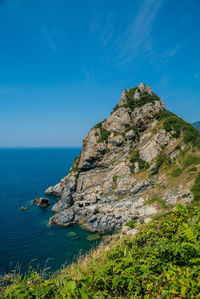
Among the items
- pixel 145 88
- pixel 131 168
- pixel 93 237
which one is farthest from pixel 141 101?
pixel 93 237

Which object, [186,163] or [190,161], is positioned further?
[186,163]

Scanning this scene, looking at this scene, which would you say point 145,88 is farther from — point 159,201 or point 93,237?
point 93,237

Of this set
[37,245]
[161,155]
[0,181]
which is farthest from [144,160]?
[0,181]

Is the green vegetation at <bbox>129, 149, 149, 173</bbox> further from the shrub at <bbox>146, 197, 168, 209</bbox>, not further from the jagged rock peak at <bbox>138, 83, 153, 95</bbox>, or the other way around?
the jagged rock peak at <bbox>138, 83, 153, 95</bbox>

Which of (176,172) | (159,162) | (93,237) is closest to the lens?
(93,237)

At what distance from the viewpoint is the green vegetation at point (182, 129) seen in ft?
154

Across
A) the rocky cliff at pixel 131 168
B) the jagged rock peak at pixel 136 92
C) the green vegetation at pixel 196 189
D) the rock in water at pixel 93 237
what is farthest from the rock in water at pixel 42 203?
the jagged rock peak at pixel 136 92

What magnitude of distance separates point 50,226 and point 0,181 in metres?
58.4

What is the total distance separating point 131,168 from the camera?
5222cm

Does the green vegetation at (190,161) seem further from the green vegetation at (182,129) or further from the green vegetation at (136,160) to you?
the green vegetation at (136,160)

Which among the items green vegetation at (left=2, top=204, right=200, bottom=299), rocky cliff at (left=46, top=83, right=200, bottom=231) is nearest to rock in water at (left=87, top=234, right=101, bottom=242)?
rocky cliff at (left=46, top=83, right=200, bottom=231)

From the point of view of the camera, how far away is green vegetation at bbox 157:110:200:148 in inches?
1850

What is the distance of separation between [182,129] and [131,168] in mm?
20112

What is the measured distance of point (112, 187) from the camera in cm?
5122
